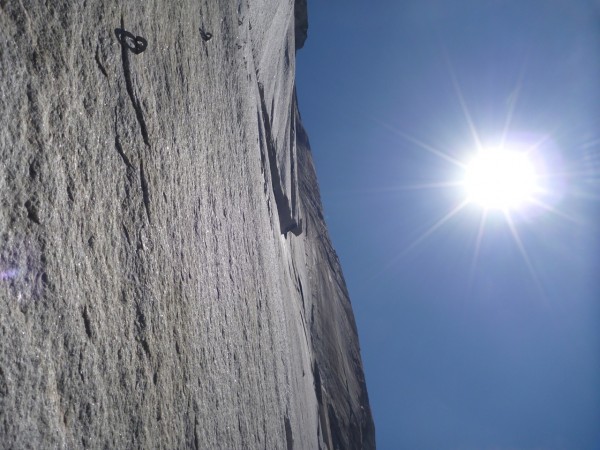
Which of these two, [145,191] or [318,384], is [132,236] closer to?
[145,191]

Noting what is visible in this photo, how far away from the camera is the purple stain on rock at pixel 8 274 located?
60.0 inches

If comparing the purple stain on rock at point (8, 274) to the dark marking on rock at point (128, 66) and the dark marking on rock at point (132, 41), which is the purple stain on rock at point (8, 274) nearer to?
the dark marking on rock at point (128, 66)

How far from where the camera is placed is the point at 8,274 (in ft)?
5.10

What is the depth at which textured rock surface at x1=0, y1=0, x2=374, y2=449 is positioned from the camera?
1671mm

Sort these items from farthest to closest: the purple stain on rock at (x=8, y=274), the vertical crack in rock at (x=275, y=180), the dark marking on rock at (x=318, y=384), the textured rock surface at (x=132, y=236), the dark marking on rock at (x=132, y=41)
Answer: the dark marking on rock at (x=318, y=384) < the vertical crack in rock at (x=275, y=180) < the dark marking on rock at (x=132, y=41) < the textured rock surface at (x=132, y=236) < the purple stain on rock at (x=8, y=274)

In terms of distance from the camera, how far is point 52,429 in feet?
5.51

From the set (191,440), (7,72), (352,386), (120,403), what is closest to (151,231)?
(120,403)

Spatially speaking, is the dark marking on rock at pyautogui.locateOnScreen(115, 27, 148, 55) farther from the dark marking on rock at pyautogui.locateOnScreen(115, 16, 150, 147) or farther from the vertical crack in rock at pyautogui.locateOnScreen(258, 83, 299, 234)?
the vertical crack in rock at pyautogui.locateOnScreen(258, 83, 299, 234)

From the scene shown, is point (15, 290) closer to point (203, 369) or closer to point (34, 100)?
point (34, 100)

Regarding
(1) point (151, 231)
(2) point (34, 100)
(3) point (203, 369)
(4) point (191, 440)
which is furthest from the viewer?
(3) point (203, 369)

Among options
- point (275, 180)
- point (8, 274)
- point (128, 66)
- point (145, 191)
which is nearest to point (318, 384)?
point (275, 180)

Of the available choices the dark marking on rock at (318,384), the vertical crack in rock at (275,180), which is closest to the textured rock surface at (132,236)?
the vertical crack in rock at (275,180)

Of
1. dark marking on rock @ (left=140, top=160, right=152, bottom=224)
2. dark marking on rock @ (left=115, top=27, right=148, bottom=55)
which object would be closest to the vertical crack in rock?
dark marking on rock @ (left=115, top=27, right=148, bottom=55)

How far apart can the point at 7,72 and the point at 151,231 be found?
3.69 feet
